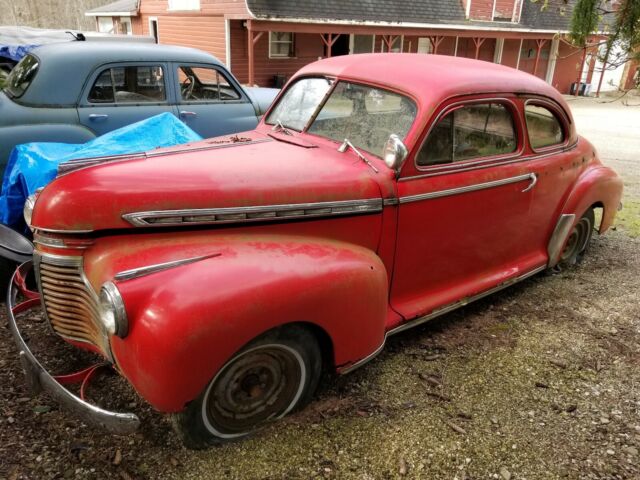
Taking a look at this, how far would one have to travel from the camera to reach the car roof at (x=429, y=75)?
10.6 ft

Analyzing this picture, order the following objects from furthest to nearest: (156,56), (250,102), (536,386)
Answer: (250,102) → (156,56) → (536,386)

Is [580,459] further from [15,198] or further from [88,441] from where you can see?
[15,198]

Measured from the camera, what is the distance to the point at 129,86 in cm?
600

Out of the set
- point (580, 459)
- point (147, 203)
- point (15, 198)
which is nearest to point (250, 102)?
point (15, 198)

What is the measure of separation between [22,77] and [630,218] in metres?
7.37

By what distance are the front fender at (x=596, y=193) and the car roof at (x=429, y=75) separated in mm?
943

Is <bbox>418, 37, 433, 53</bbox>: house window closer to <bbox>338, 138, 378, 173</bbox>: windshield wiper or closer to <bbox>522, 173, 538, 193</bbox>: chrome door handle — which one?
<bbox>522, 173, 538, 193</bbox>: chrome door handle

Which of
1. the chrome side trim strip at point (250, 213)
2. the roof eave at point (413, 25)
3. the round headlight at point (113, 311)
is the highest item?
the roof eave at point (413, 25)

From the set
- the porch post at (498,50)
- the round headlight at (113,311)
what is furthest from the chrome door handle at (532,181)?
the porch post at (498,50)

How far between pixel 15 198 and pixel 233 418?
2794 mm

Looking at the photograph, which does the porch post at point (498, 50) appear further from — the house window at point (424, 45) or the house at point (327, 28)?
the house window at point (424, 45)

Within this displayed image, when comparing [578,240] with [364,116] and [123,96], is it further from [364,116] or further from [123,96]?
[123,96]

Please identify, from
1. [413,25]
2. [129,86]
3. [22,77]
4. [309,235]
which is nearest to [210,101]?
[129,86]

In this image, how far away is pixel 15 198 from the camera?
13.5 ft
